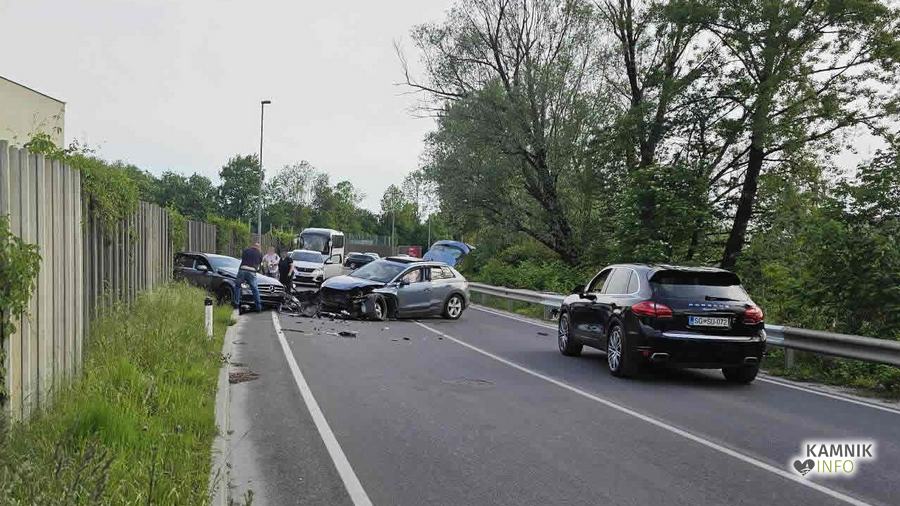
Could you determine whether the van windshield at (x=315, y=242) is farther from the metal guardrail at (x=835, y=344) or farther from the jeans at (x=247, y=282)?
the metal guardrail at (x=835, y=344)

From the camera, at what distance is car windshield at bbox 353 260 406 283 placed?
20.6 metres

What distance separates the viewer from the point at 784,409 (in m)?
8.94

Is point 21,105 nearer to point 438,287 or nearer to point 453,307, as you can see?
point 438,287

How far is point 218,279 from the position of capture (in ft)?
69.2

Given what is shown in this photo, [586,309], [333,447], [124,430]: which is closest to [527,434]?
[333,447]

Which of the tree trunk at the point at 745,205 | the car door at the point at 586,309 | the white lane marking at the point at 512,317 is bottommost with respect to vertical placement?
the white lane marking at the point at 512,317

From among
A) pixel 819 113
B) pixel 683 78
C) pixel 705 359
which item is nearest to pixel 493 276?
pixel 683 78

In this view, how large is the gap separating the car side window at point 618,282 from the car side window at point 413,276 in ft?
29.1

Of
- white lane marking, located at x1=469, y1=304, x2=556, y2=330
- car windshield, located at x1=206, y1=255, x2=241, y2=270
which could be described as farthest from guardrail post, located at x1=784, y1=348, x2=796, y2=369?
car windshield, located at x1=206, y1=255, x2=241, y2=270

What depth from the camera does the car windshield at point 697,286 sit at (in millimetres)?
10617

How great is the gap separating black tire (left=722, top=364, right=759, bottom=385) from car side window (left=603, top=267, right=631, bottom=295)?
6.01 feet

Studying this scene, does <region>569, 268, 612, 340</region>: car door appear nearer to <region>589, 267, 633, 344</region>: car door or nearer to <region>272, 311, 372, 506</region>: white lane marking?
<region>589, 267, 633, 344</region>: car door

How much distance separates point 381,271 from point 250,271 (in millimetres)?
3443

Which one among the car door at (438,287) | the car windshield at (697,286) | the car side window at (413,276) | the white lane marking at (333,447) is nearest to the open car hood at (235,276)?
the car side window at (413,276)
